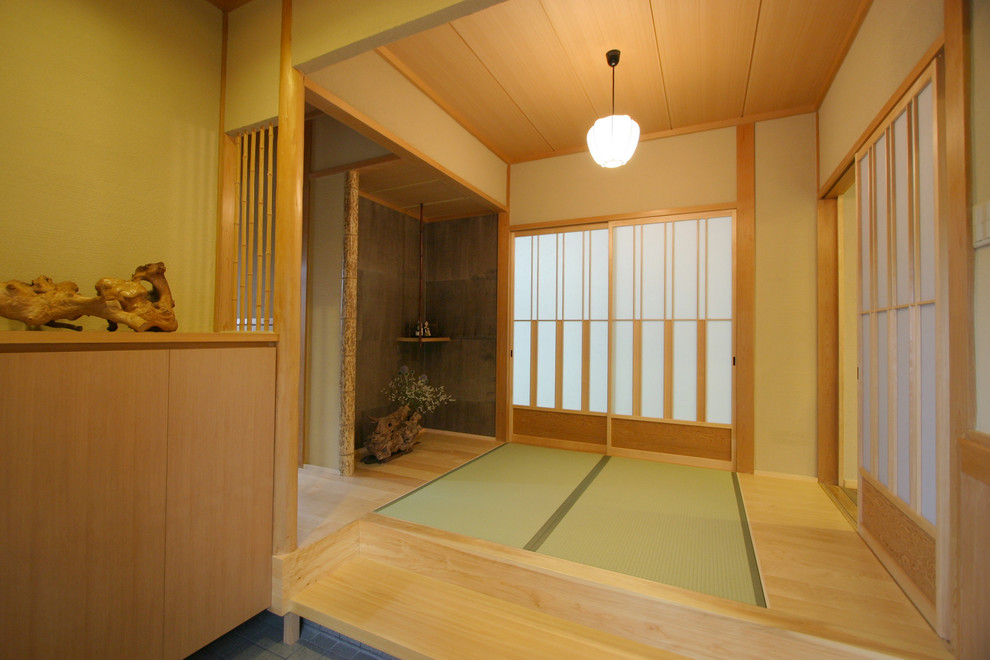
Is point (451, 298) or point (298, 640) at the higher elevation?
point (451, 298)

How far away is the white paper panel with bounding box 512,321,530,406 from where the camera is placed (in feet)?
12.9

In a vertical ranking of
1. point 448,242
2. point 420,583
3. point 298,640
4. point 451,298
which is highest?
point 448,242

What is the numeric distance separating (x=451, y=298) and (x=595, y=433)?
2.00 metres

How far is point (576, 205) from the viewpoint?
3709 millimetres

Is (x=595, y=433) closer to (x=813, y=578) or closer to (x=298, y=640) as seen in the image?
(x=813, y=578)

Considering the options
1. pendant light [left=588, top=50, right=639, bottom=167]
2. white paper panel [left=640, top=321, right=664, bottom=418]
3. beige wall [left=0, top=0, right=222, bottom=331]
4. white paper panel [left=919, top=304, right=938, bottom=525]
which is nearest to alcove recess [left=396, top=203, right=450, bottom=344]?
white paper panel [left=640, top=321, right=664, bottom=418]

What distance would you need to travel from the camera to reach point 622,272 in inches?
139

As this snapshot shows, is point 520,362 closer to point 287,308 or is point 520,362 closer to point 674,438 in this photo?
point 674,438

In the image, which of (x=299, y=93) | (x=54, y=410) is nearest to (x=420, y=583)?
(x=54, y=410)

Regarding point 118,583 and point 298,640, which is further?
point 298,640

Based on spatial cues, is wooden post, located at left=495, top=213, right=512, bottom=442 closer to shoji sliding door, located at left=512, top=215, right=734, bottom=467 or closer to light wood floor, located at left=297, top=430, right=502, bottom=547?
shoji sliding door, located at left=512, top=215, right=734, bottom=467

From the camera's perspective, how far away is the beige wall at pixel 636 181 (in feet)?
10.6

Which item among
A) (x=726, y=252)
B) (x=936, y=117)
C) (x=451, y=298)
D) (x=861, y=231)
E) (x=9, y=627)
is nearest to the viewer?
(x=9, y=627)

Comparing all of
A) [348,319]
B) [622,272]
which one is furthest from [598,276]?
[348,319]
